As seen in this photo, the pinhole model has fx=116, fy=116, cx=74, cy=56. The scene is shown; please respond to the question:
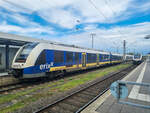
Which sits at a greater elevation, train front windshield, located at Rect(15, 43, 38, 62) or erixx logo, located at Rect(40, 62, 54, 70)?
train front windshield, located at Rect(15, 43, 38, 62)

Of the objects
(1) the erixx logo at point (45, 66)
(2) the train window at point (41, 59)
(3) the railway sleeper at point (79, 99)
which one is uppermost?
(2) the train window at point (41, 59)

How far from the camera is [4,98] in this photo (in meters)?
6.02

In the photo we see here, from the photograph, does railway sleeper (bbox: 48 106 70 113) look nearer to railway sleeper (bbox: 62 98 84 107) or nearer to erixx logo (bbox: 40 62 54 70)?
railway sleeper (bbox: 62 98 84 107)

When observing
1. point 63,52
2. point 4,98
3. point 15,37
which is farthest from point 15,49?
point 4,98

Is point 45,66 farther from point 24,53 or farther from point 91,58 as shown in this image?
point 91,58

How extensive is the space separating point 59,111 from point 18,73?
516cm

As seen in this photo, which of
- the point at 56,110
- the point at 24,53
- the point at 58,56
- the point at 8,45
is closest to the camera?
the point at 56,110

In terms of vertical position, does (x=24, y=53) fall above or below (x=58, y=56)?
above

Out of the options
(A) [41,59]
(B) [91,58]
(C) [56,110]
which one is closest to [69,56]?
(A) [41,59]

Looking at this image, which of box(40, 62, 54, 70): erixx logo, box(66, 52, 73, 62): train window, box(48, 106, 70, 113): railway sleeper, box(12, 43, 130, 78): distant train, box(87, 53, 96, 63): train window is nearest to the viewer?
box(48, 106, 70, 113): railway sleeper

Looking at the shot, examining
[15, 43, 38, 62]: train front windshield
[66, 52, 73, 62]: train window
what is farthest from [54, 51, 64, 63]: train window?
[15, 43, 38, 62]: train front windshield

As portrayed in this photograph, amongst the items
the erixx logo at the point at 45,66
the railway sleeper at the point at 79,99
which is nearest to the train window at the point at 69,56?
the erixx logo at the point at 45,66

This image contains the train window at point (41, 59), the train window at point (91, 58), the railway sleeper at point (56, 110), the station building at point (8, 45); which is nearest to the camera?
the railway sleeper at point (56, 110)

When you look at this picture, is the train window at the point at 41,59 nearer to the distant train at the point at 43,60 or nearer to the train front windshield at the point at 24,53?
the distant train at the point at 43,60
